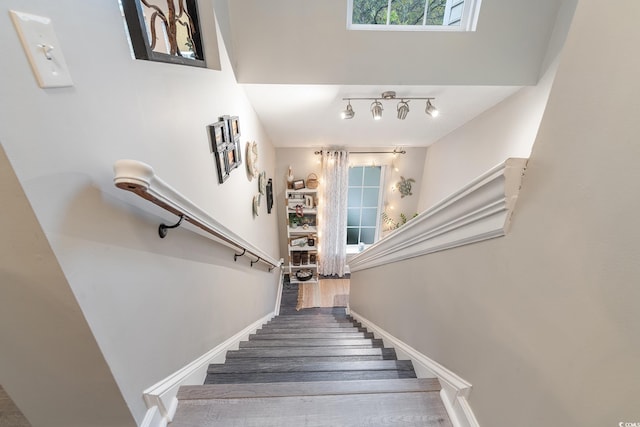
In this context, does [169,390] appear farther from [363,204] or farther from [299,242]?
[363,204]

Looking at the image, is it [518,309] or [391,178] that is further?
[391,178]

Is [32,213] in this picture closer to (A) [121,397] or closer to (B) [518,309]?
(A) [121,397]

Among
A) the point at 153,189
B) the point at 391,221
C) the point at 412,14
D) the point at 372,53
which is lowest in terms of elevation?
the point at 391,221

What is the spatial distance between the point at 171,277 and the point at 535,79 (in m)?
2.73

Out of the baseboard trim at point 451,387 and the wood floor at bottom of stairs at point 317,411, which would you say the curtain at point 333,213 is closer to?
the baseboard trim at point 451,387

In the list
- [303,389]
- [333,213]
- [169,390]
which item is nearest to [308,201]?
[333,213]

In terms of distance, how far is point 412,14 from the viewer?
74.2 inches

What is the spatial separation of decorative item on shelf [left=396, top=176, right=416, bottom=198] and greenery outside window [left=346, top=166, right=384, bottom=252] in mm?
336

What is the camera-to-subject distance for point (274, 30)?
168cm

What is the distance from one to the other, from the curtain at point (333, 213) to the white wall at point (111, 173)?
2.71 metres

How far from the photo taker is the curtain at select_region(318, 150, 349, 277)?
3.77 meters

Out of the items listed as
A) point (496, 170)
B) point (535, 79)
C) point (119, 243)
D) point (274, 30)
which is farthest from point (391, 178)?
point (119, 243)

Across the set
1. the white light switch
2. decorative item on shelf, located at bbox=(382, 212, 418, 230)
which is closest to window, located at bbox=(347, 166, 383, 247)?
decorative item on shelf, located at bbox=(382, 212, 418, 230)

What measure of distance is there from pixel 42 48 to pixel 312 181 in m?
3.48
